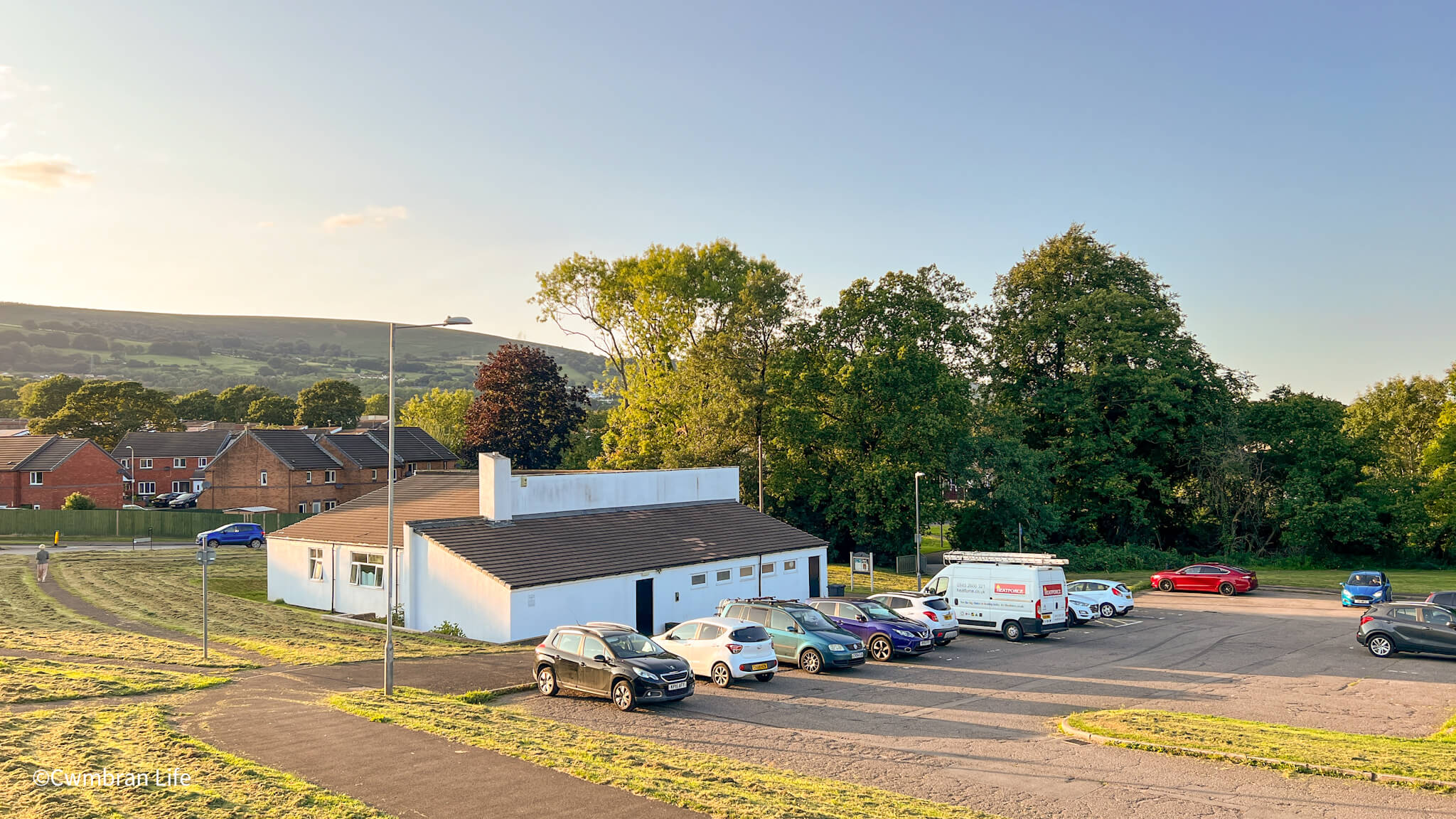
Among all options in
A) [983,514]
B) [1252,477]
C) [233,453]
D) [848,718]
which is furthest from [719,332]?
[233,453]

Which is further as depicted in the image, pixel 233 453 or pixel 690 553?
pixel 233 453

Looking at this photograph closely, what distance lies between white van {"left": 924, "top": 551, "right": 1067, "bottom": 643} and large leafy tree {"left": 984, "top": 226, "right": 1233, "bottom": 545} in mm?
25329

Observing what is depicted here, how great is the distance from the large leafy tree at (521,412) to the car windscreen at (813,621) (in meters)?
47.0

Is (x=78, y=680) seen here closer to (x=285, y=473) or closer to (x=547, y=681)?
(x=547, y=681)

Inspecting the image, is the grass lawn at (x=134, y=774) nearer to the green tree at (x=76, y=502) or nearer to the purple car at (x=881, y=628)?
the purple car at (x=881, y=628)

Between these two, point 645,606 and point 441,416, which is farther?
point 441,416

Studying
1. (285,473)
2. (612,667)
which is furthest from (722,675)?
(285,473)

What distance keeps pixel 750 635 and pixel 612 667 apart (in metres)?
4.23

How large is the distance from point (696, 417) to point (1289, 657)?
3368 cm

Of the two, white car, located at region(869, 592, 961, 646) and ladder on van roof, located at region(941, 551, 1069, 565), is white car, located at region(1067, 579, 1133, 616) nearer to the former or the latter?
ladder on van roof, located at region(941, 551, 1069, 565)

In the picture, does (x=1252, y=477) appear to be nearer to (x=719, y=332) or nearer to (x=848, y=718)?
(x=719, y=332)

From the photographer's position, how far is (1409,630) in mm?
25594

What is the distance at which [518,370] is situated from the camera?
7075cm

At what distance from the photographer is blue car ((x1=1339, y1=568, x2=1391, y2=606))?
36.1m
